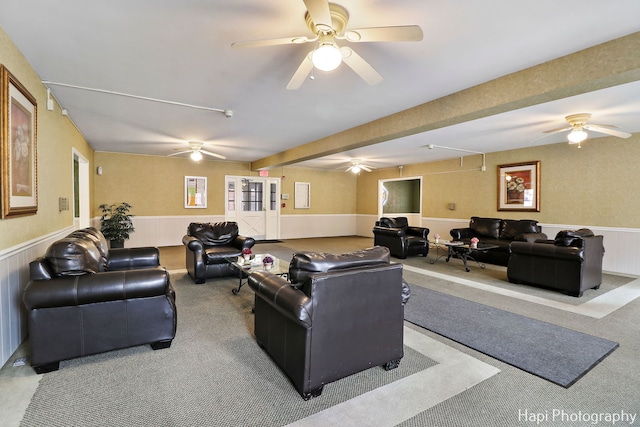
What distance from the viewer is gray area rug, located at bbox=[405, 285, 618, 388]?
2301 millimetres

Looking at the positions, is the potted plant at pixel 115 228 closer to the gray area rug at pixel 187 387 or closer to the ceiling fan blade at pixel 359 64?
the gray area rug at pixel 187 387

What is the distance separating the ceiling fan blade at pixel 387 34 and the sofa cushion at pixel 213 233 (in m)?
4.03

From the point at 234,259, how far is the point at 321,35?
3.37 m

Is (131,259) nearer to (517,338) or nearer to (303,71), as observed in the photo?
(303,71)

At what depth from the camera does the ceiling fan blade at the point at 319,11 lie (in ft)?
5.23

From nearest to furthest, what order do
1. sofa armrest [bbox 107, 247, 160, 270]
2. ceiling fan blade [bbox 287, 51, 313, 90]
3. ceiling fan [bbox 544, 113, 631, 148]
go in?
ceiling fan blade [bbox 287, 51, 313, 90]
sofa armrest [bbox 107, 247, 160, 270]
ceiling fan [bbox 544, 113, 631, 148]

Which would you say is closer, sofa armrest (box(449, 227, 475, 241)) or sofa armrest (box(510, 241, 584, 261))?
sofa armrest (box(510, 241, 584, 261))

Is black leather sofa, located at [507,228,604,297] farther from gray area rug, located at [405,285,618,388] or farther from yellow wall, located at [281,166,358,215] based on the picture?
yellow wall, located at [281,166,358,215]

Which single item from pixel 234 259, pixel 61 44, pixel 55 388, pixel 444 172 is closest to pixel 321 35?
pixel 61 44

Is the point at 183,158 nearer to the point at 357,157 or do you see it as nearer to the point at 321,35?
the point at 357,157

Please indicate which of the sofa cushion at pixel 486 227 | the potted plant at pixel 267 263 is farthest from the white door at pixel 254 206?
the sofa cushion at pixel 486 227

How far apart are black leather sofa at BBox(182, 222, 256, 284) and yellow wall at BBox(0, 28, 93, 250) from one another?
163 centimetres

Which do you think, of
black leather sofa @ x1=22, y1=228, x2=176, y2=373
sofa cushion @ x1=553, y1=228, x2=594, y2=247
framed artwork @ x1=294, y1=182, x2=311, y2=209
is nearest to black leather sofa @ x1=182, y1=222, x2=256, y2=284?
black leather sofa @ x1=22, y1=228, x2=176, y2=373

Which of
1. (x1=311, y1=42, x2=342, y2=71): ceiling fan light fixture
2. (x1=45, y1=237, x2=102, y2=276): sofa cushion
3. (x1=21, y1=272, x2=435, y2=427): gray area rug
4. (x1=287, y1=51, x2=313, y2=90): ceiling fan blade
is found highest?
(x1=287, y1=51, x2=313, y2=90): ceiling fan blade
